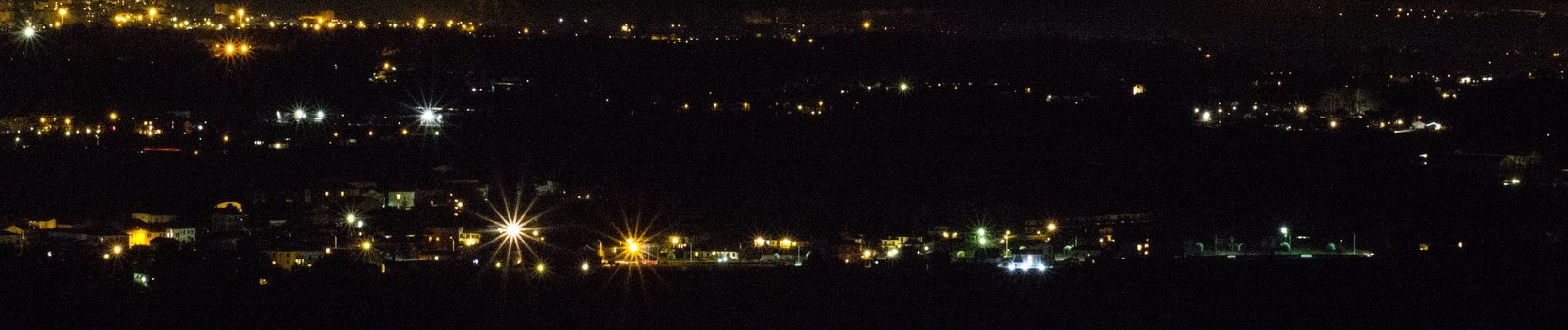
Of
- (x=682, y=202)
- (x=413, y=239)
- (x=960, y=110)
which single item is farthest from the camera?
(x=960, y=110)

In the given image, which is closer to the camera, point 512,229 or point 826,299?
point 826,299

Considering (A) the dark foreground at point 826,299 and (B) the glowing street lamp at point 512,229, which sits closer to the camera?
(A) the dark foreground at point 826,299

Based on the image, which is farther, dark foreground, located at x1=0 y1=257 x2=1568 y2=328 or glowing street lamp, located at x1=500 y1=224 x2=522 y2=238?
glowing street lamp, located at x1=500 y1=224 x2=522 y2=238

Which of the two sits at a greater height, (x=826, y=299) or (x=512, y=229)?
(x=512, y=229)

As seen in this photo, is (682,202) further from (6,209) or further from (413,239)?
(6,209)

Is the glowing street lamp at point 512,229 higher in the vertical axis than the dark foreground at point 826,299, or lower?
higher

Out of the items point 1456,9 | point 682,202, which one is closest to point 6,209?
point 682,202

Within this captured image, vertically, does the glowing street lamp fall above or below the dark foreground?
above

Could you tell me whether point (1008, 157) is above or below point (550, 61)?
below
